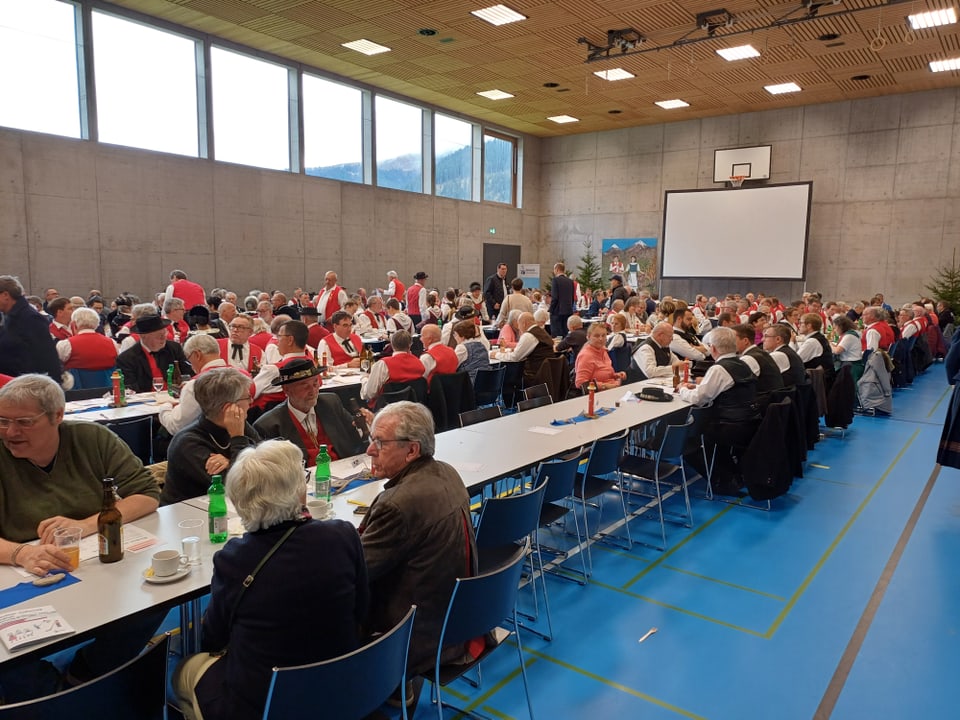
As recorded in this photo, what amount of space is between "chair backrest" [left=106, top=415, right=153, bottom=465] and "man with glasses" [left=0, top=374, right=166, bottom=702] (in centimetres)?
168

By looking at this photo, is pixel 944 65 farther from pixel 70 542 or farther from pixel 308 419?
pixel 70 542

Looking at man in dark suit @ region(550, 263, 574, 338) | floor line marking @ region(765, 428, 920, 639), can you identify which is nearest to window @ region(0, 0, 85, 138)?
man in dark suit @ region(550, 263, 574, 338)

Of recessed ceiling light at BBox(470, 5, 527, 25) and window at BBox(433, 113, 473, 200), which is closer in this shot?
recessed ceiling light at BBox(470, 5, 527, 25)

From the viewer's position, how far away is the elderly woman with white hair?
1754mm

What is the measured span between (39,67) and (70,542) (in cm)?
1020

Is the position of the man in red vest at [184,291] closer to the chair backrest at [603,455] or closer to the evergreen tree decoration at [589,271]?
the chair backrest at [603,455]

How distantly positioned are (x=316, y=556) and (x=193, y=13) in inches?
440

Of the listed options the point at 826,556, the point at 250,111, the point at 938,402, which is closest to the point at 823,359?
the point at 938,402

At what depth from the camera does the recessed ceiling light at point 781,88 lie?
44.9 ft

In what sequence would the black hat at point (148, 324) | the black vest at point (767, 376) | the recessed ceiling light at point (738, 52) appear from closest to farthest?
the black hat at point (148, 324) < the black vest at point (767, 376) < the recessed ceiling light at point (738, 52)

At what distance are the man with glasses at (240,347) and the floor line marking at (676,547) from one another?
378 cm

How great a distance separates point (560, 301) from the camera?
11914 millimetres

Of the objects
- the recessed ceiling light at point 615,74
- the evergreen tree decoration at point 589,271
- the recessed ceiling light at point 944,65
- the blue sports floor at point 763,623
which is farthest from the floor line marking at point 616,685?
the evergreen tree decoration at point 589,271

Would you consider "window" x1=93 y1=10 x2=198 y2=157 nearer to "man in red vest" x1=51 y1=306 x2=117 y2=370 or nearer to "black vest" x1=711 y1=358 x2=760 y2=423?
"man in red vest" x1=51 y1=306 x2=117 y2=370
